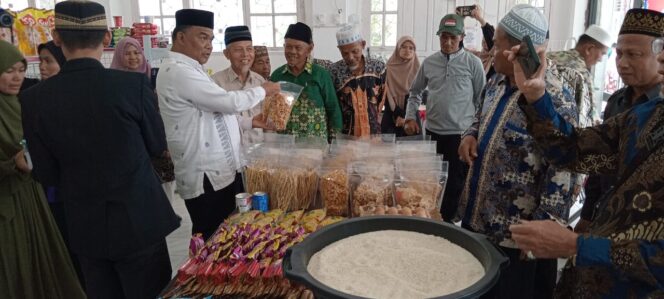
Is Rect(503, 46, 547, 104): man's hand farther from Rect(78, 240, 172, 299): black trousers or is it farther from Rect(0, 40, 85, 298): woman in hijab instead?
Rect(0, 40, 85, 298): woman in hijab

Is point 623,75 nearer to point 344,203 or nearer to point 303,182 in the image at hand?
→ point 344,203

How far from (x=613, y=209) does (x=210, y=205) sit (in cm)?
157

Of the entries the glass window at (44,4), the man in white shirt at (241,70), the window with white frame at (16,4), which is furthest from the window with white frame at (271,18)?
the man in white shirt at (241,70)

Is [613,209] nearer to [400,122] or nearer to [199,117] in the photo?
[199,117]

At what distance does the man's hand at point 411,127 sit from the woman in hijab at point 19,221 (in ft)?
7.37

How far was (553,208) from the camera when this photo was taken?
4.86 feet

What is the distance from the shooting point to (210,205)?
197 centimetres

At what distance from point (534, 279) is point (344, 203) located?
0.94 meters

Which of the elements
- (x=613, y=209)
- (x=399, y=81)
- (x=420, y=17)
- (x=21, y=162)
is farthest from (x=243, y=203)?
(x=420, y=17)

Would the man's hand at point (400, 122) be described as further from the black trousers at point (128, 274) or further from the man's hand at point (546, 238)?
the man's hand at point (546, 238)

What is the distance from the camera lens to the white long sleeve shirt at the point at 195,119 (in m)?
1.80

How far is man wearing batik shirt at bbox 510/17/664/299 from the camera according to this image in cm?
83

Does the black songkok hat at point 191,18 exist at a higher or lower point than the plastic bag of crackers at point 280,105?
higher

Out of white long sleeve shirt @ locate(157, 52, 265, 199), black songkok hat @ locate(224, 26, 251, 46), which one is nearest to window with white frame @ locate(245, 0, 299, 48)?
black songkok hat @ locate(224, 26, 251, 46)
